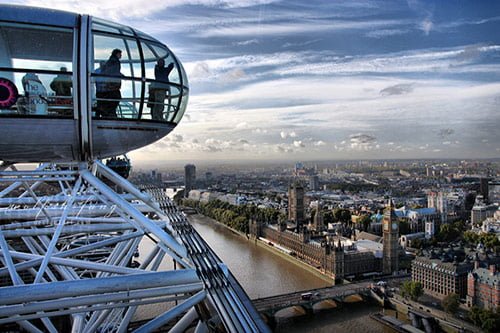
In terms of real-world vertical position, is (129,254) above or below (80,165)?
below

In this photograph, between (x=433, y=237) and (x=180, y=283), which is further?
(x=433, y=237)

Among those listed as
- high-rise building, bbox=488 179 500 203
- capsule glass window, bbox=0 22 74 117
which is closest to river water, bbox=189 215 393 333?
capsule glass window, bbox=0 22 74 117

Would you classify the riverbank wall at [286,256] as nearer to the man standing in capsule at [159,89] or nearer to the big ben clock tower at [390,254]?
the big ben clock tower at [390,254]

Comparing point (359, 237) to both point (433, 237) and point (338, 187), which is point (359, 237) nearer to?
point (433, 237)

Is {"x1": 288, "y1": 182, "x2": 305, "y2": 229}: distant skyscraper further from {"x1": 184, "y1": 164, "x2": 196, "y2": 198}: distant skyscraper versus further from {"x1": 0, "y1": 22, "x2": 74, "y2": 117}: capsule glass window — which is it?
{"x1": 184, "y1": 164, "x2": 196, "y2": 198}: distant skyscraper

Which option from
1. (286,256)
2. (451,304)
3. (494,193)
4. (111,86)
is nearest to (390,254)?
(286,256)

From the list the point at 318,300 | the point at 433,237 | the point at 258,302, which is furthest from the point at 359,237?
the point at 258,302
